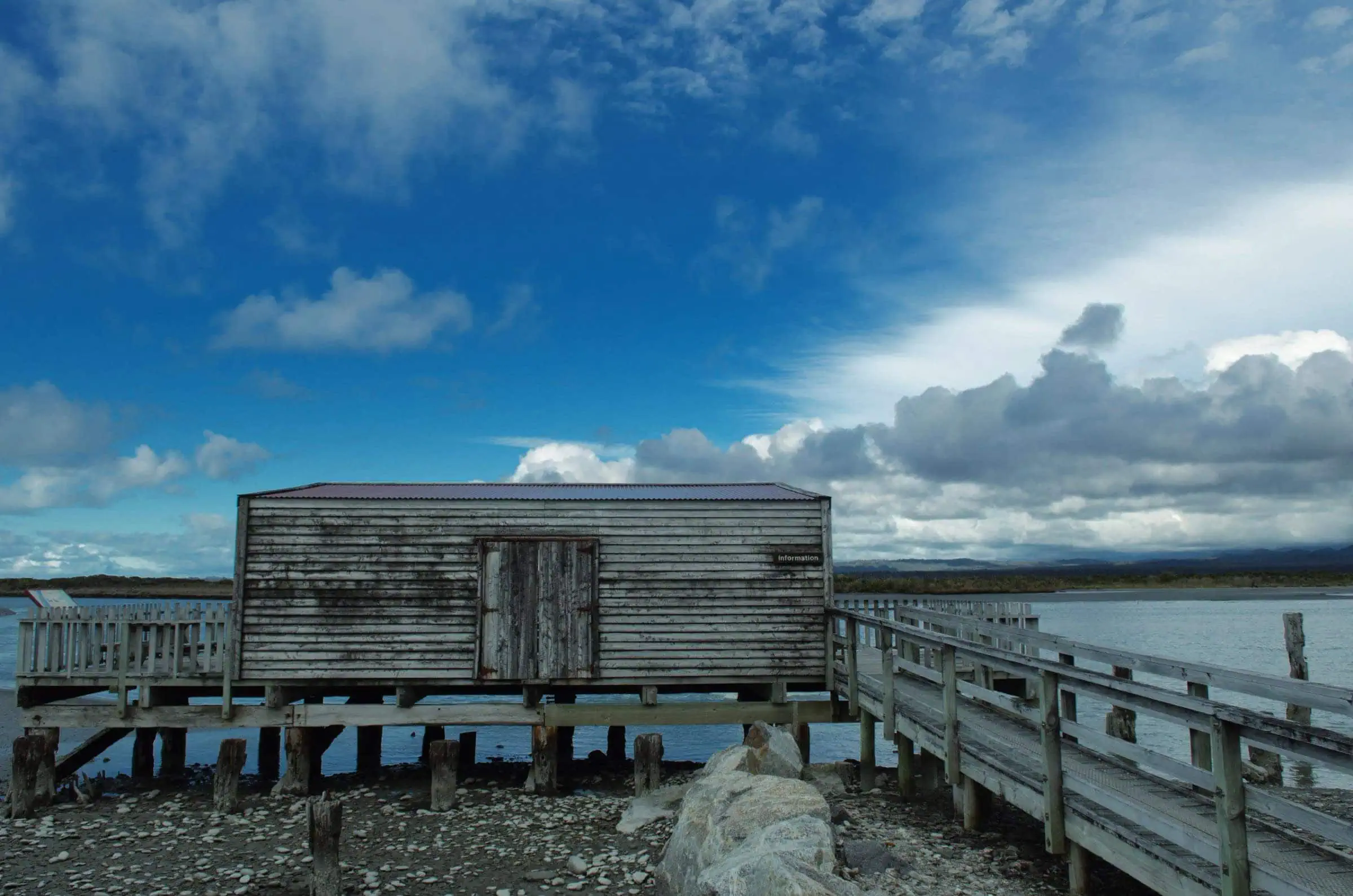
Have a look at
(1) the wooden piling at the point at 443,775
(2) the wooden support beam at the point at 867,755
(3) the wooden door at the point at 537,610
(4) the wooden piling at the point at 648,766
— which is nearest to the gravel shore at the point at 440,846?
(1) the wooden piling at the point at 443,775

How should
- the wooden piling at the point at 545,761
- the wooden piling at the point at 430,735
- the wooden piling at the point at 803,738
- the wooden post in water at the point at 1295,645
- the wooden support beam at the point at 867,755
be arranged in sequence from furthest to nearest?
the wooden piling at the point at 430,735, the wooden post in water at the point at 1295,645, the wooden piling at the point at 803,738, the wooden piling at the point at 545,761, the wooden support beam at the point at 867,755

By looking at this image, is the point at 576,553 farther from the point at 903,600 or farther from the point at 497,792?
the point at 903,600

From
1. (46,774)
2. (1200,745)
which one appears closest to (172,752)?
(46,774)

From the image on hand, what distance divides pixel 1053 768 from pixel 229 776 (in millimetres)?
12233

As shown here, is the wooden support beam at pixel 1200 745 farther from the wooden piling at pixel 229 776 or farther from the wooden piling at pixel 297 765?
the wooden piling at pixel 229 776

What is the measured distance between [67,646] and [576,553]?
8.54 meters

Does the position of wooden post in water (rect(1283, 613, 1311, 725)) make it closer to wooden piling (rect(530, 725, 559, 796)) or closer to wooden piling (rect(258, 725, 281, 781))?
wooden piling (rect(530, 725, 559, 796))

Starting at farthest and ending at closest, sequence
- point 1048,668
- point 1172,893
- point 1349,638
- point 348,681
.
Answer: point 1349,638
point 348,681
point 1048,668
point 1172,893

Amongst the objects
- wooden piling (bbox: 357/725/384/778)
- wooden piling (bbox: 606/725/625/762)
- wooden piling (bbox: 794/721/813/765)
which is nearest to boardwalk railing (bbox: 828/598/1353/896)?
wooden piling (bbox: 794/721/813/765)

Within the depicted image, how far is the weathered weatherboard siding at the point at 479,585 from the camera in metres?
14.7

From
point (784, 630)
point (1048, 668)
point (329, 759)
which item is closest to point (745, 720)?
point (784, 630)

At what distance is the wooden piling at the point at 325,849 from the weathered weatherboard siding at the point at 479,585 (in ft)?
15.2

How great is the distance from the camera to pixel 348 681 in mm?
14797

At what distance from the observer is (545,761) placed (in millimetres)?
14766
